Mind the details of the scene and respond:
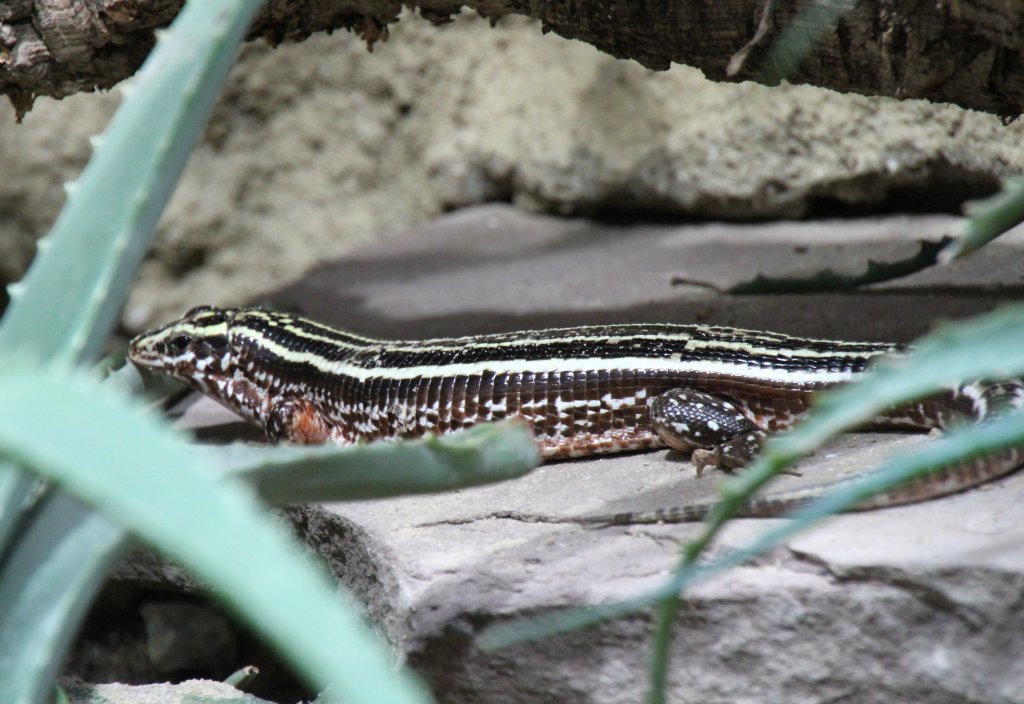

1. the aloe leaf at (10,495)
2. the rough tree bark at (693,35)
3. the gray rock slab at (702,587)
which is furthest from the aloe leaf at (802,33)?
the aloe leaf at (10,495)

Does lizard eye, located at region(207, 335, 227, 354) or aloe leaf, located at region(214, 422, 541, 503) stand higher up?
aloe leaf, located at region(214, 422, 541, 503)

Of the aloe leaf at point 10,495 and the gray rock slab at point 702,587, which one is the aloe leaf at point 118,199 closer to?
the aloe leaf at point 10,495

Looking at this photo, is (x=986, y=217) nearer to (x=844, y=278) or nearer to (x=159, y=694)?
(x=159, y=694)

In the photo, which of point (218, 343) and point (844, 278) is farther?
point (844, 278)

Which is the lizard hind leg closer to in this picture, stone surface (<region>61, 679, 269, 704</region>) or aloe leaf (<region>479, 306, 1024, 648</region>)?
stone surface (<region>61, 679, 269, 704</region>)

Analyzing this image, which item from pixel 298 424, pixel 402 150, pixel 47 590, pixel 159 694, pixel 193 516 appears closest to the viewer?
pixel 193 516

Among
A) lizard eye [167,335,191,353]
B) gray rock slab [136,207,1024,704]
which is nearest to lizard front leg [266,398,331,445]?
lizard eye [167,335,191,353]

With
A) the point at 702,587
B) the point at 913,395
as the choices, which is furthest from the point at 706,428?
the point at 913,395
